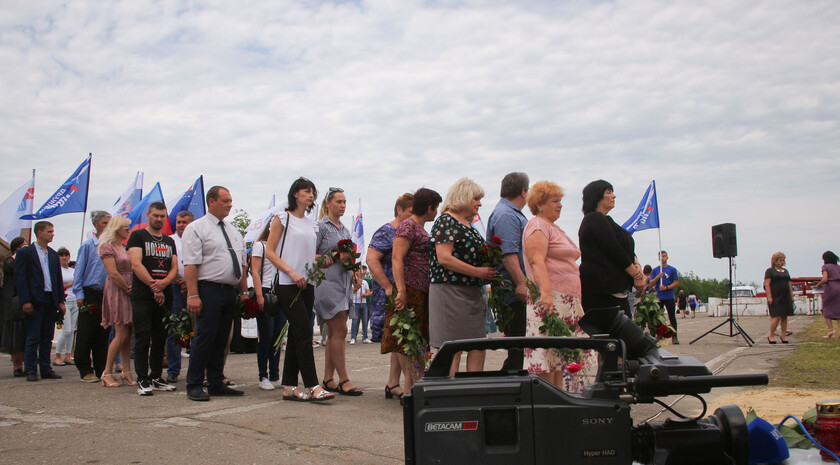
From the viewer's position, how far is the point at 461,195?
573 centimetres

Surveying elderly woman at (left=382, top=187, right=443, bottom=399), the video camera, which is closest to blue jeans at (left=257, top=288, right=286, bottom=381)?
elderly woman at (left=382, top=187, right=443, bottom=399)

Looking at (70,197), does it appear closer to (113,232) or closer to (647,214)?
(113,232)

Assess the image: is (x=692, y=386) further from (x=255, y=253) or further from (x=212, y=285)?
(x=255, y=253)

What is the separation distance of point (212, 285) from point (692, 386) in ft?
16.9

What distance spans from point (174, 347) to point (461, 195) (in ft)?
14.3

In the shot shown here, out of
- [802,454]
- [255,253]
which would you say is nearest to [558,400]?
[802,454]

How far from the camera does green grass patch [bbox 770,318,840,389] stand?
7.13 meters

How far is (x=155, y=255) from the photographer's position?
7293mm

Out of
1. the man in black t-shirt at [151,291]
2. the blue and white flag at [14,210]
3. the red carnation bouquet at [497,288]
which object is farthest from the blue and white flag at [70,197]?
the red carnation bouquet at [497,288]

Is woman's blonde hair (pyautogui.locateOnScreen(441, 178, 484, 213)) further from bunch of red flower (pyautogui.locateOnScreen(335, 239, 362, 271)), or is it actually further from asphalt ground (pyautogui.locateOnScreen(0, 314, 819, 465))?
asphalt ground (pyautogui.locateOnScreen(0, 314, 819, 465))

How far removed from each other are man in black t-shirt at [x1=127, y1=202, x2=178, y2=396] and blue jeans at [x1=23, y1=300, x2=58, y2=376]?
225cm

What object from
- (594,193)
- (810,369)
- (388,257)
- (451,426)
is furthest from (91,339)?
(810,369)

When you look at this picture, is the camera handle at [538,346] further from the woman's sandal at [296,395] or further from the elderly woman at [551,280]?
the woman's sandal at [296,395]

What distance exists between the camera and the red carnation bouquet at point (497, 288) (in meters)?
5.56
